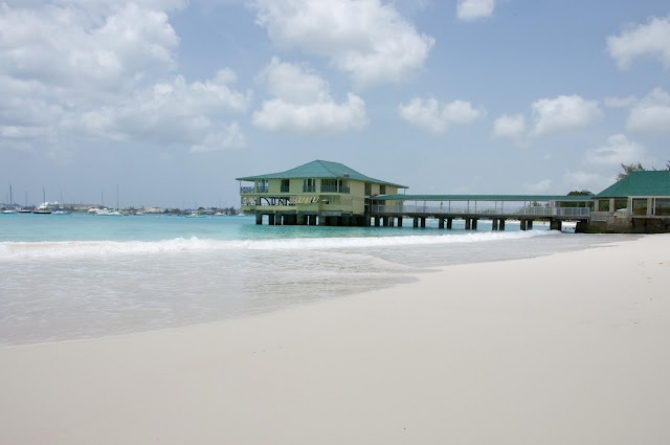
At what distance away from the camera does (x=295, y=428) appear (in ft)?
8.95

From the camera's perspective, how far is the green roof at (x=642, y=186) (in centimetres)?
3462

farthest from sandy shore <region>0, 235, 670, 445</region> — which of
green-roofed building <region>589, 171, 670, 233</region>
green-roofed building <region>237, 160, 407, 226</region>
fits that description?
green-roofed building <region>237, 160, 407, 226</region>

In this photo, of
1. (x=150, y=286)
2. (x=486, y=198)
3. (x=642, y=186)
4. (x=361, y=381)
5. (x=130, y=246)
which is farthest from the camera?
(x=486, y=198)

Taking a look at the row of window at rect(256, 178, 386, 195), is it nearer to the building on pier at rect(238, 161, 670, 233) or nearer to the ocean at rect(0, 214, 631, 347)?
the building on pier at rect(238, 161, 670, 233)

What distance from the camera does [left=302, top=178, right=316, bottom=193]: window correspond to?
152ft

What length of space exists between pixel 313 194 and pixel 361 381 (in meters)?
42.6

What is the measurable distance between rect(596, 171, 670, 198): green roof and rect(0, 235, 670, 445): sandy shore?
112 feet

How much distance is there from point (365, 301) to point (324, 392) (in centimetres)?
363

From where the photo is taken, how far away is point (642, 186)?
35.3m

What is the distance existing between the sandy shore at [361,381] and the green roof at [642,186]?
34105 mm

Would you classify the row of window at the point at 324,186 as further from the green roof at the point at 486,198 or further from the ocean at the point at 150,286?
the ocean at the point at 150,286

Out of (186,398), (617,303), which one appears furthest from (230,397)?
(617,303)

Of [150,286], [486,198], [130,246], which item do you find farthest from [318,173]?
[150,286]

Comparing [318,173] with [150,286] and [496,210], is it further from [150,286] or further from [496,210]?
[150,286]
